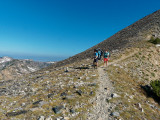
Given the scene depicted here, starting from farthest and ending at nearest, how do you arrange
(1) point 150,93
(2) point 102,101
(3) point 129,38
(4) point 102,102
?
1. (3) point 129,38
2. (1) point 150,93
3. (2) point 102,101
4. (4) point 102,102

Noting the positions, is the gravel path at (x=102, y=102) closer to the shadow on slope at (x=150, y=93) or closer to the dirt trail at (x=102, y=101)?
Result: the dirt trail at (x=102, y=101)

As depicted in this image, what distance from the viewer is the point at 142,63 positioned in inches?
915

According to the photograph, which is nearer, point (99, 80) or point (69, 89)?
point (69, 89)

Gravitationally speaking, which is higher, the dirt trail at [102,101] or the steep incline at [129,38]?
the steep incline at [129,38]

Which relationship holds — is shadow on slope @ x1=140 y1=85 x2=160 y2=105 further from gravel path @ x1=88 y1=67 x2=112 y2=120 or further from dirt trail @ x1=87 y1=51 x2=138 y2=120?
gravel path @ x1=88 y1=67 x2=112 y2=120

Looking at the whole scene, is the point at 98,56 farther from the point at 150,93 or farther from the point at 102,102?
the point at 102,102

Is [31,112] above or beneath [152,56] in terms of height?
beneath

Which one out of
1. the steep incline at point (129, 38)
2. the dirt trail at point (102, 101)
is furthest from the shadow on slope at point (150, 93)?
the steep incline at point (129, 38)

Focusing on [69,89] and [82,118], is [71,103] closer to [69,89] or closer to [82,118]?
[82,118]

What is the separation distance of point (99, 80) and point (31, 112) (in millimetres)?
9627

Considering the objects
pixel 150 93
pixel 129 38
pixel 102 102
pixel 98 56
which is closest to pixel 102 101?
pixel 102 102

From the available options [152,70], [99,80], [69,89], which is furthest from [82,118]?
[152,70]

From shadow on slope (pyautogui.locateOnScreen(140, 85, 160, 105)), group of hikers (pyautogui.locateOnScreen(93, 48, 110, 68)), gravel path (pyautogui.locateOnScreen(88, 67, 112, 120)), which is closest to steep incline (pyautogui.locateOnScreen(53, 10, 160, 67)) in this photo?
group of hikers (pyautogui.locateOnScreen(93, 48, 110, 68))

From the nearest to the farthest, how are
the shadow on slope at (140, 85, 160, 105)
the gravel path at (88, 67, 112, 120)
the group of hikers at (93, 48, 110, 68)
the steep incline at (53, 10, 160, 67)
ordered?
the gravel path at (88, 67, 112, 120) → the shadow on slope at (140, 85, 160, 105) → the group of hikers at (93, 48, 110, 68) → the steep incline at (53, 10, 160, 67)
